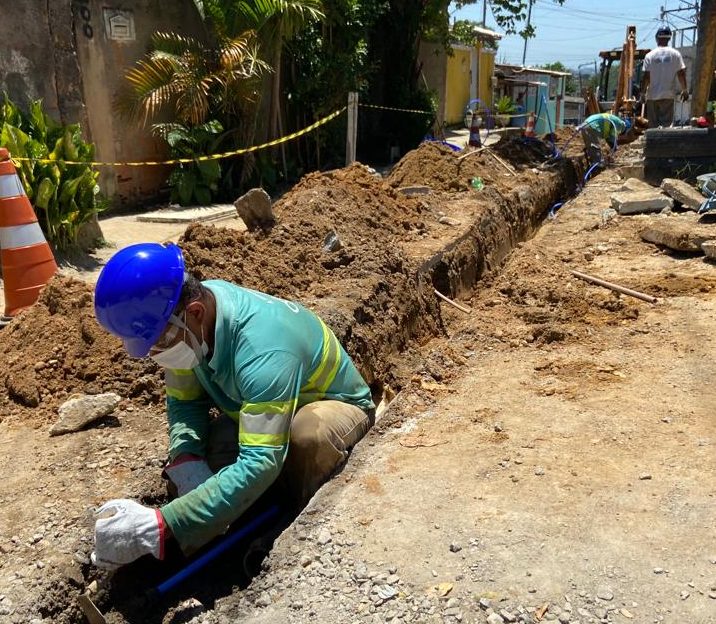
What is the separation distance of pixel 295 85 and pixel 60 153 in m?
6.33

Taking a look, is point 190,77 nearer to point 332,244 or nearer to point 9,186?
point 9,186

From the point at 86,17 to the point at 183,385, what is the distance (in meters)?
8.11

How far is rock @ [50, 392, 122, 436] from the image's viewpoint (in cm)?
395

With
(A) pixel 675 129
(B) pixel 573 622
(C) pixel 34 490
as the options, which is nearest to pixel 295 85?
(A) pixel 675 129

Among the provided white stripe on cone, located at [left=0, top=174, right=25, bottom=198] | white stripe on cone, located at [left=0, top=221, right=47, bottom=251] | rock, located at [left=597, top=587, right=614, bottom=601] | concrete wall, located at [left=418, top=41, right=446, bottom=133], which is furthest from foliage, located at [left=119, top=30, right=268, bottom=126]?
concrete wall, located at [left=418, top=41, right=446, bottom=133]

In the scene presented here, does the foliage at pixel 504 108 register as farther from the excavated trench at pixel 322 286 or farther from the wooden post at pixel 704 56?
the excavated trench at pixel 322 286

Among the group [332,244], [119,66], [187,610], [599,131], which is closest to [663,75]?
[599,131]

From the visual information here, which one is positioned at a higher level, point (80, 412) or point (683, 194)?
point (683, 194)

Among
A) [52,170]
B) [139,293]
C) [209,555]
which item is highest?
[52,170]

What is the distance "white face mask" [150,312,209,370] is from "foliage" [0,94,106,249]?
448 cm

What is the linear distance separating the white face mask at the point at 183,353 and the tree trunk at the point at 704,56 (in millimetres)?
11454

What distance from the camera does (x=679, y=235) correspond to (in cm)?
771

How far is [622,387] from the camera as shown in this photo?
182 inches

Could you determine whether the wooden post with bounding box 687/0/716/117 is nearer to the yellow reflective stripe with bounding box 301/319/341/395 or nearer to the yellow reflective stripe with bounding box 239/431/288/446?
the yellow reflective stripe with bounding box 301/319/341/395
